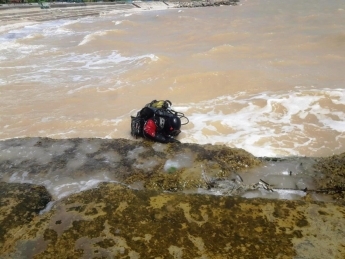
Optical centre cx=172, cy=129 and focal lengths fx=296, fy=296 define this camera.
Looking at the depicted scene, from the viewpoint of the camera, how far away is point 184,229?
93.2 inches

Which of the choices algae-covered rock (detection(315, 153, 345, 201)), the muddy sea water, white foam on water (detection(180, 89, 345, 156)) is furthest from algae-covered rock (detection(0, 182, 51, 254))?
white foam on water (detection(180, 89, 345, 156))

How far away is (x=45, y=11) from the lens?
109 feet

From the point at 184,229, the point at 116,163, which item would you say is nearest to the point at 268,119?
the point at 116,163

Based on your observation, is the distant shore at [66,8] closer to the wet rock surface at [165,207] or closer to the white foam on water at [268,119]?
the white foam on water at [268,119]

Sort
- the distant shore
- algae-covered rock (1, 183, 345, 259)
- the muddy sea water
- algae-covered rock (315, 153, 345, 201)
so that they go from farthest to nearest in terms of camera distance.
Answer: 1. the distant shore
2. the muddy sea water
3. algae-covered rock (315, 153, 345, 201)
4. algae-covered rock (1, 183, 345, 259)

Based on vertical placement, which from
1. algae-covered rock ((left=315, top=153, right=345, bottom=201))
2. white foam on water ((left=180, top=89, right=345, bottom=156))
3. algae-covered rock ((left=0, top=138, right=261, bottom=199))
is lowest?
white foam on water ((left=180, top=89, right=345, bottom=156))

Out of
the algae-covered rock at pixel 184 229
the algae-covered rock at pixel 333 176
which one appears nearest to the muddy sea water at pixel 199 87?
the algae-covered rock at pixel 333 176

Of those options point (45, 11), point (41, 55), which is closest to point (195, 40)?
point (41, 55)

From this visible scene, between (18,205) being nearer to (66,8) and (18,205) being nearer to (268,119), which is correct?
(268,119)

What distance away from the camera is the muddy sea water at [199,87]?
7.07 meters

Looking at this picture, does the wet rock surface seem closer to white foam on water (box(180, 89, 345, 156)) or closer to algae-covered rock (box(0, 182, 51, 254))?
algae-covered rock (box(0, 182, 51, 254))

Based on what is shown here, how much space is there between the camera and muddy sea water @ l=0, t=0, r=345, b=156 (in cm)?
707

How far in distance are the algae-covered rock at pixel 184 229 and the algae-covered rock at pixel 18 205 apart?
120 mm

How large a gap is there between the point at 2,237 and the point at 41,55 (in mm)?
15115
